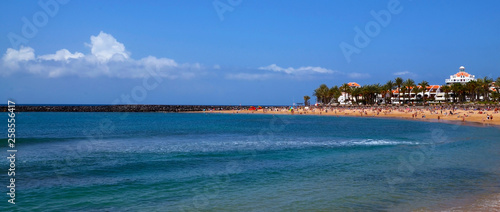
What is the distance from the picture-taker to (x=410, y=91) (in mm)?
128500

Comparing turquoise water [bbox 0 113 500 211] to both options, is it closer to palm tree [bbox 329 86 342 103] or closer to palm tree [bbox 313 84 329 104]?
palm tree [bbox 329 86 342 103]

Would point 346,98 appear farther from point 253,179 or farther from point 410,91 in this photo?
point 253,179

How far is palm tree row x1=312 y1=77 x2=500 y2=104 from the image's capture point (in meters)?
108

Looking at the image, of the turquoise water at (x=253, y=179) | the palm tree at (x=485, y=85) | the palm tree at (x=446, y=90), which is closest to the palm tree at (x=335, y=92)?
the palm tree at (x=446, y=90)

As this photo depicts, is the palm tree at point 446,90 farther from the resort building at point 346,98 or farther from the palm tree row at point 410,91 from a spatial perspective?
the resort building at point 346,98

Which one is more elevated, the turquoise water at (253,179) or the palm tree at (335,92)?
the palm tree at (335,92)

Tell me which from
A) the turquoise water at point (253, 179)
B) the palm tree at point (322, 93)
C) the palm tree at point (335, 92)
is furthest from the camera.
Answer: the palm tree at point (322, 93)

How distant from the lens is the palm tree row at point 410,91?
10789cm

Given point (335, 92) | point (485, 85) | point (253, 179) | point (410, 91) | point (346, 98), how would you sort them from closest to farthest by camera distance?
point (253, 179) → point (485, 85) → point (410, 91) → point (335, 92) → point (346, 98)

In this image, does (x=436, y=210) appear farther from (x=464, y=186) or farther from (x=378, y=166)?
(x=378, y=166)

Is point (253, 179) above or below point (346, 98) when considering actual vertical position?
below

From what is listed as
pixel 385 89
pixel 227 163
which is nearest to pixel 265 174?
pixel 227 163

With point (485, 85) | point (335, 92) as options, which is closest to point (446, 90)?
point (485, 85)

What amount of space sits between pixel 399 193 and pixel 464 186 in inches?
117
